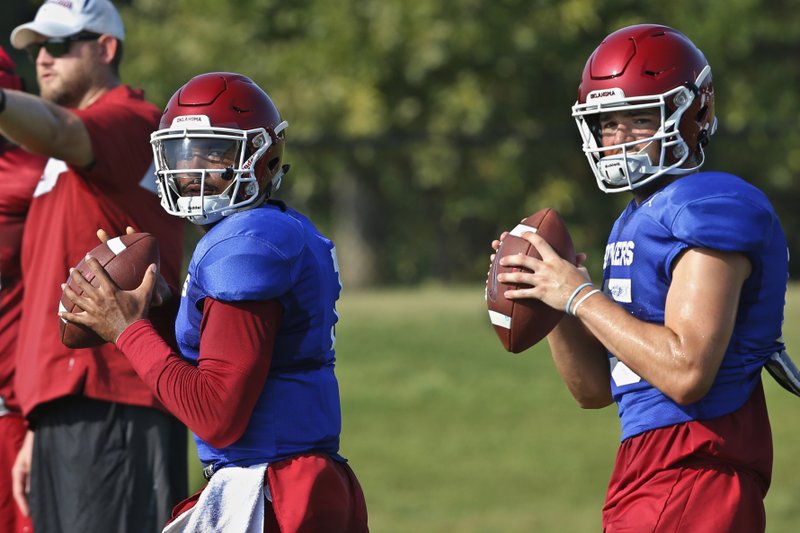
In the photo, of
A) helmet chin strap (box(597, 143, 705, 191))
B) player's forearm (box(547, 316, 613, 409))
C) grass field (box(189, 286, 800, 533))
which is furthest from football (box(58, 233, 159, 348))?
grass field (box(189, 286, 800, 533))

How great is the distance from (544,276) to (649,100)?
0.48 m

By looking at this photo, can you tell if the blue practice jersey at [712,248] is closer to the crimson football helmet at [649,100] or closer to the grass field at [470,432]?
the crimson football helmet at [649,100]

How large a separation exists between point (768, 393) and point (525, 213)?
7628mm

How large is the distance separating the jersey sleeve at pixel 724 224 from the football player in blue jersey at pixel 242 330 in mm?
854

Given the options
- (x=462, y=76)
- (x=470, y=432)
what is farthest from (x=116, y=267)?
(x=462, y=76)

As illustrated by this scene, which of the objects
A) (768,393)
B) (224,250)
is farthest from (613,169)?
(768,393)

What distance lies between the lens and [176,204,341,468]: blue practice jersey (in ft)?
10.0

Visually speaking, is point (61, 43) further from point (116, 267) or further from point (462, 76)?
point (462, 76)

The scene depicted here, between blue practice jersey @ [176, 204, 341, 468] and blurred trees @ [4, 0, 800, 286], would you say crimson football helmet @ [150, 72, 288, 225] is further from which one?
blurred trees @ [4, 0, 800, 286]

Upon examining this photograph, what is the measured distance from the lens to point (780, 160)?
20.1 metres

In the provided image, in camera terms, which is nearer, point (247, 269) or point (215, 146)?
point (247, 269)

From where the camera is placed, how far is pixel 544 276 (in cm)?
312

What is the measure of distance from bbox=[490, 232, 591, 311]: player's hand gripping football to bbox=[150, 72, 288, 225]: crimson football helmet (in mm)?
653

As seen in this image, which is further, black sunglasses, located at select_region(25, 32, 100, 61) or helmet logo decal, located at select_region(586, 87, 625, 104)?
black sunglasses, located at select_region(25, 32, 100, 61)
